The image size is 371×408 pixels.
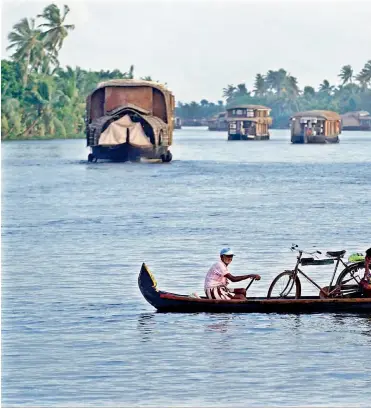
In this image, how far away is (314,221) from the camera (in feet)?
127

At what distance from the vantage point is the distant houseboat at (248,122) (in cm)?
14975

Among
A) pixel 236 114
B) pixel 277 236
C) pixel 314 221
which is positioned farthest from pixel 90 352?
pixel 236 114

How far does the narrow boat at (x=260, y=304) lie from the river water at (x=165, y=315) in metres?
0.18

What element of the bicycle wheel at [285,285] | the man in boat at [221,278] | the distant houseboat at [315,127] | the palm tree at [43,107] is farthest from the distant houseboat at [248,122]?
the man in boat at [221,278]

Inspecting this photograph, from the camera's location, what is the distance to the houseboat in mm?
72188

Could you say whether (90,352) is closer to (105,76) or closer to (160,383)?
(160,383)

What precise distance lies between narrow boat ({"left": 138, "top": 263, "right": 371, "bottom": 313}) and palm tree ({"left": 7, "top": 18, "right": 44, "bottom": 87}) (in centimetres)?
10971

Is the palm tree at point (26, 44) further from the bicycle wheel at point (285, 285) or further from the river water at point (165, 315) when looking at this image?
the bicycle wheel at point (285, 285)

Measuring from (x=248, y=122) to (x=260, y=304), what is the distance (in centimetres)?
13549

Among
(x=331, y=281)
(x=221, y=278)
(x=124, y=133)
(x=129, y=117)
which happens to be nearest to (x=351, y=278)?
(x=331, y=281)

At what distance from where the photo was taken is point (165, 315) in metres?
20.0

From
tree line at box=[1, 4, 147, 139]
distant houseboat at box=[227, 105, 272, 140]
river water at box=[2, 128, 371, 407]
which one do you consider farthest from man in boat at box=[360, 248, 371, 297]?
distant houseboat at box=[227, 105, 272, 140]

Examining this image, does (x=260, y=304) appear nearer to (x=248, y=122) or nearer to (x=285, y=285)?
(x=285, y=285)

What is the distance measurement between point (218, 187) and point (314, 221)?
1955cm
